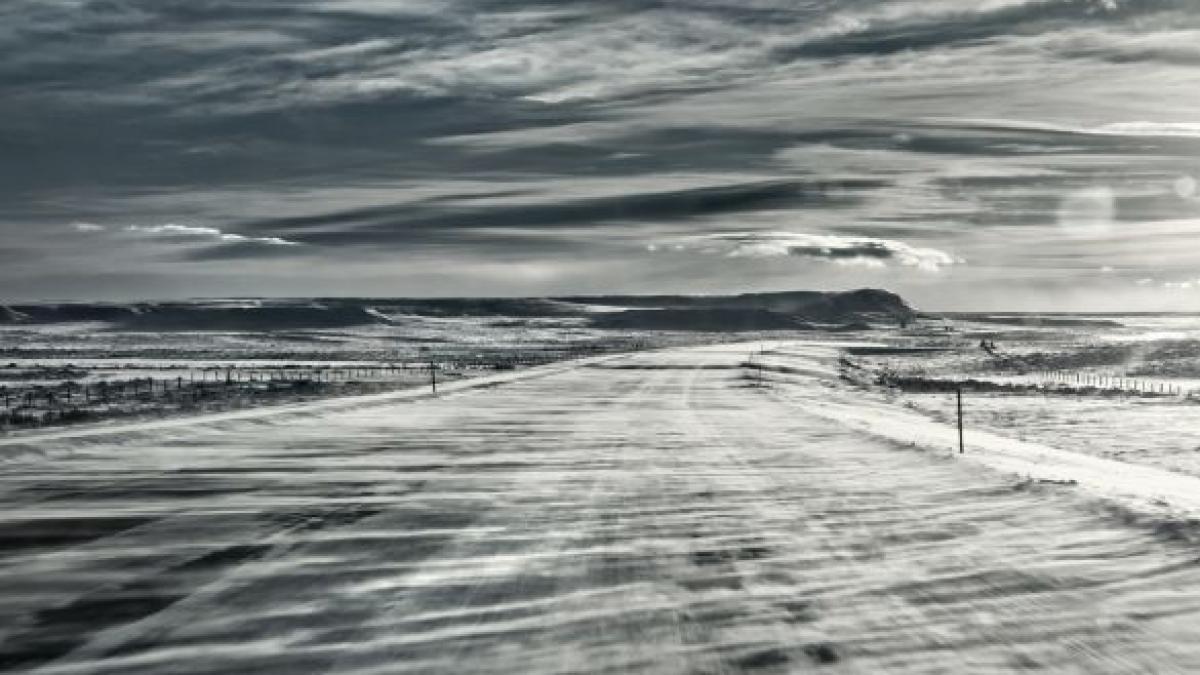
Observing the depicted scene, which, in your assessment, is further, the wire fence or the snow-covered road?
the wire fence

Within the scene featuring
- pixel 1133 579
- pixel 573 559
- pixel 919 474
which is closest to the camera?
pixel 1133 579

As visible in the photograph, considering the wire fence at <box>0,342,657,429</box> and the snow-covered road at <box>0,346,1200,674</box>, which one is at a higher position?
the snow-covered road at <box>0,346,1200,674</box>

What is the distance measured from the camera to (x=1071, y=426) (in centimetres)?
3322

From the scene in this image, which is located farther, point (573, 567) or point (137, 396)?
point (137, 396)

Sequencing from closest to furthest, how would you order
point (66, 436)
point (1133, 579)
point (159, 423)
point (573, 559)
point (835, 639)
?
point (835, 639)
point (1133, 579)
point (573, 559)
point (66, 436)
point (159, 423)

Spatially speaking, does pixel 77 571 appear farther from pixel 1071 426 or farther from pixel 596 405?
pixel 1071 426

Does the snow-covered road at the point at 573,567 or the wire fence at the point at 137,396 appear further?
the wire fence at the point at 137,396

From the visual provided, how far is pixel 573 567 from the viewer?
9.09 m

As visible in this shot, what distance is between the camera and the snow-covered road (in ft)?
21.3

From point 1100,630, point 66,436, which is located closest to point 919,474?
point 1100,630

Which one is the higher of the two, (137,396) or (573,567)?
(573,567)

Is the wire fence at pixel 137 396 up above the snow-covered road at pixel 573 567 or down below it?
below

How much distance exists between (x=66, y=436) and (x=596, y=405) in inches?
630

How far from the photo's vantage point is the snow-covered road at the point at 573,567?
6.49 m
